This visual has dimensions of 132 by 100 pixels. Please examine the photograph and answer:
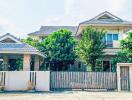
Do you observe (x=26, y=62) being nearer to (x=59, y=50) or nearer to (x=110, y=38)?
(x=59, y=50)

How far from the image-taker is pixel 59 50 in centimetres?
2567

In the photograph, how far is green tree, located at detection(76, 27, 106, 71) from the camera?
23219 mm

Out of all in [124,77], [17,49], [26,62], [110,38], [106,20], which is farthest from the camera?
[106,20]

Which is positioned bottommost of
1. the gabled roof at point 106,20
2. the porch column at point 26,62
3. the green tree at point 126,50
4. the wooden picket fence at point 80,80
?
the wooden picket fence at point 80,80

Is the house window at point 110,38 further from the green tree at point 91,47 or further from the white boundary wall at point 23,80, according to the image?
the white boundary wall at point 23,80

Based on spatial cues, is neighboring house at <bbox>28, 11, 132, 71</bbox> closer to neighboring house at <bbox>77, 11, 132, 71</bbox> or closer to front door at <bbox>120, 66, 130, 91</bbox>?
neighboring house at <bbox>77, 11, 132, 71</bbox>

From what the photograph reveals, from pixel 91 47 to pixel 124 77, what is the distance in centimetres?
477

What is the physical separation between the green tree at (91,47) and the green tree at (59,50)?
192cm

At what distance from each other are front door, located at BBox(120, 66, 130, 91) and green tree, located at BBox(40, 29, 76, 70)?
7.07 m

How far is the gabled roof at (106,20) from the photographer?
27.0 meters

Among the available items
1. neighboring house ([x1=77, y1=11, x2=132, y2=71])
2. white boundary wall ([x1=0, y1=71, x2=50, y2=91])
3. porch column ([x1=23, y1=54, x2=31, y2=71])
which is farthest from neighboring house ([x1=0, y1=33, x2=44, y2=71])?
neighboring house ([x1=77, y1=11, x2=132, y2=71])

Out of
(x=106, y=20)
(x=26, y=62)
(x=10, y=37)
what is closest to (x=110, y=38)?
(x=106, y=20)

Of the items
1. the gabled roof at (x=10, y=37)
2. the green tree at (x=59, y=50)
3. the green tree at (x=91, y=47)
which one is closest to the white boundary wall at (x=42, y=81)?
the gabled roof at (x=10, y=37)

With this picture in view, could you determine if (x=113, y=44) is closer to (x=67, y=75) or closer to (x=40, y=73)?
(x=67, y=75)
